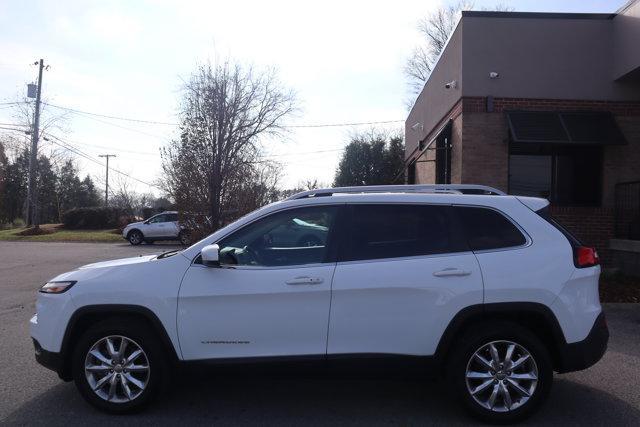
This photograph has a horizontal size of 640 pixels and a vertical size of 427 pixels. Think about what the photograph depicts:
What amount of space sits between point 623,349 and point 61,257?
1671 centimetres

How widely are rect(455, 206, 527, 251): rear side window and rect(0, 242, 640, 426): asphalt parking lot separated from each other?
1.24m

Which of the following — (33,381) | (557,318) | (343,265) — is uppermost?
(343,265)

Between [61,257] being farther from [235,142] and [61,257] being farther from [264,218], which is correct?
[264,218]

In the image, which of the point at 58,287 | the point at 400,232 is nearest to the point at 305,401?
the point at 400,232

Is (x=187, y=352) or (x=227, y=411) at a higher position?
(x=187, y=352)

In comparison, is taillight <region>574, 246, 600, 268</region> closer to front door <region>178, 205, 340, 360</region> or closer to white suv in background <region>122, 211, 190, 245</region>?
front door <region>178, 205, 340, 360</region>

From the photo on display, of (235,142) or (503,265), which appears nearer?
(503,265)

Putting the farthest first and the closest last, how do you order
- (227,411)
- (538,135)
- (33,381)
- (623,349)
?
(538,135), (623,349), (33,381), (227,411)

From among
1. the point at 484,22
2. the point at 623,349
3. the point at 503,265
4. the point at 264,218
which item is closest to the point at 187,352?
the point at 264,218

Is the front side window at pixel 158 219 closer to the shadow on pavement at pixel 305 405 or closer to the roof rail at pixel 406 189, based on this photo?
the shadow on pavement at pixel 305 405

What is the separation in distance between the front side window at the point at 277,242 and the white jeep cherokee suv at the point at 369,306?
0.06ft

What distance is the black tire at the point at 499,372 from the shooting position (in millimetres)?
4340

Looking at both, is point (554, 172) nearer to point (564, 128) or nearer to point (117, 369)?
point (564, 128)

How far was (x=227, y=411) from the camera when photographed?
15.2 ft
